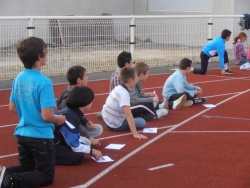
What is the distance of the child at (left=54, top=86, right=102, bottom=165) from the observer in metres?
6.62

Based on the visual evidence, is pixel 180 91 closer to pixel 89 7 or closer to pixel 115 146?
pixel 115 146

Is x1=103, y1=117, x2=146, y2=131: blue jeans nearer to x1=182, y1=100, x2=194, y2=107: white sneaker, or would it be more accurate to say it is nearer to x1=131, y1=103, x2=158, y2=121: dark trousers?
x1=131, y1=103, x2=158, y2=121: dark trousers

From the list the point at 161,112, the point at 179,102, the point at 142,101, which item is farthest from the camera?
the point at 179,102

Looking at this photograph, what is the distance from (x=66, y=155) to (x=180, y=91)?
440cm

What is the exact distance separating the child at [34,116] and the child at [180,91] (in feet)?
15.8

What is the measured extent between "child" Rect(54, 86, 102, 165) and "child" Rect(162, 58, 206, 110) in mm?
3859

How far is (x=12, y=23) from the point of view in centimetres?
1365

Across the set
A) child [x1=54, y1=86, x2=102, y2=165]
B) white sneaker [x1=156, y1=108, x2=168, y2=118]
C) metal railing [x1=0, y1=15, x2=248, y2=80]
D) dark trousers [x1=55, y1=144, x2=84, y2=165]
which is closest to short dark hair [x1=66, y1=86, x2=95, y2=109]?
child [x1=54, y1=86, x2=102, y2=165]

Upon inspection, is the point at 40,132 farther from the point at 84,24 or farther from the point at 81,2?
the point at 81,2

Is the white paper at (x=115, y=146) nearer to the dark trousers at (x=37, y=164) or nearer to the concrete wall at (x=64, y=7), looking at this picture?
the dark trousers at (x=37, y=164)

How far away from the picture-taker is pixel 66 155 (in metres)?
6.71

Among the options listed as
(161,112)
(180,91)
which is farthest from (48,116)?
(180,91)

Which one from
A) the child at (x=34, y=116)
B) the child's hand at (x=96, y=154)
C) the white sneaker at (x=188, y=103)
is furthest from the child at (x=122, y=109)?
the child at (x=34, y=116)

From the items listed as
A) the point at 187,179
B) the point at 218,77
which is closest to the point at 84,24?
the point at 218,77
